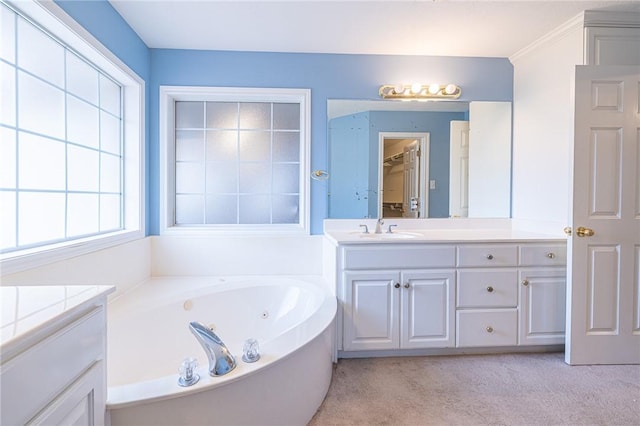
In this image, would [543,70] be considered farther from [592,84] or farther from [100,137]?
[100,137]

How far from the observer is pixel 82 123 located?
1923mm

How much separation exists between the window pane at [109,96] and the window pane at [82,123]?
0.13m

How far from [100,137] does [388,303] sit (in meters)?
2.19

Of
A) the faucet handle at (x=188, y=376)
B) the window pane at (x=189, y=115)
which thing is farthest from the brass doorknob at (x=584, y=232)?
the window pane at (x=189, y=115)

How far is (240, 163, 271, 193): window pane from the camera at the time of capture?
2740mm

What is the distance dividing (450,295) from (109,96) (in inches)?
106

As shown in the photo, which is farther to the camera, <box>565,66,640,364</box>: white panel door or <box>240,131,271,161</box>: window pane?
<box>240,131,271,161</box>: window pane

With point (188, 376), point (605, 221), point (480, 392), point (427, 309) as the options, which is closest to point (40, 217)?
point (188, 376)

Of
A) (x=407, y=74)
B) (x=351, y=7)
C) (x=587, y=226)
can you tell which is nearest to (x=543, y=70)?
(x=407, y=74)

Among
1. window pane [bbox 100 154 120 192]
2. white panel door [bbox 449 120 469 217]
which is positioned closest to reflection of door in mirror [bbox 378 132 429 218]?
white panel door [bbox 449 120 469 217]

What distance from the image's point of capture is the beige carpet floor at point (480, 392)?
1.58 metres

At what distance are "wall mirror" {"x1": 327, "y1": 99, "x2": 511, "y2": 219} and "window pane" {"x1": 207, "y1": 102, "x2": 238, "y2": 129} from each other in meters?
0.83

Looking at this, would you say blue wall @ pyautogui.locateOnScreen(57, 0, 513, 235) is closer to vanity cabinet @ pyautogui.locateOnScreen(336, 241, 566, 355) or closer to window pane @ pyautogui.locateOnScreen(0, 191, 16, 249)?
vanity cabinet @ pyautogui.locateOnScreen(336, 241, 566, 355)

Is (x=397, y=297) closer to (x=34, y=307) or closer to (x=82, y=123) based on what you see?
(x=34, y=307)
